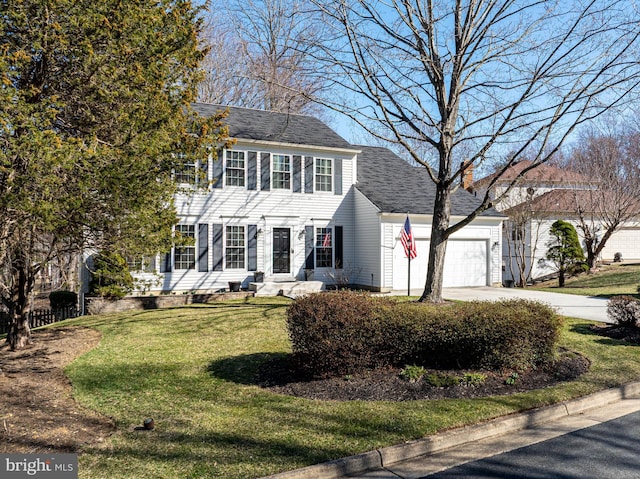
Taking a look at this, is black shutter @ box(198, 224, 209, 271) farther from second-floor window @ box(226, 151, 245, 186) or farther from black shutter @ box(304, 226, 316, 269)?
black shutter @ box(304, 226, 316, 269)

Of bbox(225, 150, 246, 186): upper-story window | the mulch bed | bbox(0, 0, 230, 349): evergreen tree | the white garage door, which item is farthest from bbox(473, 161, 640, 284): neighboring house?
bbox(0, 0, 230, 349): evergreen tree

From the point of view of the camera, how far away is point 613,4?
925 cm

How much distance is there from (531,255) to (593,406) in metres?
21.6

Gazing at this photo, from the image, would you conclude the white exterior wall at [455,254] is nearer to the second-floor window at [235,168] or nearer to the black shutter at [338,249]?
the black shutter at [338,249]

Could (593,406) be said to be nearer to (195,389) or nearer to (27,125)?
(195,389)

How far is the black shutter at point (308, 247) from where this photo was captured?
19125 millimetres

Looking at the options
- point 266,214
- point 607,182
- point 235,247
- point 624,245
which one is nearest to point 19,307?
point 235,247

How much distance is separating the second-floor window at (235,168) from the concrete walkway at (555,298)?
7343 mm

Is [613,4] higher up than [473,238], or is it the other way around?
[613,4]

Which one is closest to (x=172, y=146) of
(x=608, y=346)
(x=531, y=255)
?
(x=608, y=346)

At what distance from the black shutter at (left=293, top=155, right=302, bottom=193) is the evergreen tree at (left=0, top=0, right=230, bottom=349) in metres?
10.5

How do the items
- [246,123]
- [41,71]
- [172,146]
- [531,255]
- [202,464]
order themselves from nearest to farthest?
1. [202,464]
2. [41,71]
3. [172,146]
4. [246,123]
5. [531,255]

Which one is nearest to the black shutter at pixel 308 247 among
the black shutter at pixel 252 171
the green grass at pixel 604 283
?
the black shutter at pixel 252 171

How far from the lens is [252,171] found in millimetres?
18344
